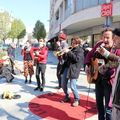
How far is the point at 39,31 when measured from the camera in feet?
278

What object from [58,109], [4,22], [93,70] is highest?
[4,22]

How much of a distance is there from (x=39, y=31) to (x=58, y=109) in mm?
77787

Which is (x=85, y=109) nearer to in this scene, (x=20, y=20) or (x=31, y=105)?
(x=31, y=105)

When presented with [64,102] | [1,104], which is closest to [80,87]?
[64,102]

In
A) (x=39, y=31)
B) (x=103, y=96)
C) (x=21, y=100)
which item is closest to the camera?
(x=103, y=96)

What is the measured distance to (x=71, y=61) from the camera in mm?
7688

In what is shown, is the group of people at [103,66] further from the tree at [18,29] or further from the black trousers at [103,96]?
the tree at [18,29]

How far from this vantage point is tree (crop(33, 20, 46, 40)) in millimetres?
84287

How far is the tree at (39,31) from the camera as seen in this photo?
277ft

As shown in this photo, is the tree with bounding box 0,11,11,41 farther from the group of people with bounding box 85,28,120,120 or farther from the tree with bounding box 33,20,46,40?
the group of people with bounding box 85,28,120,120

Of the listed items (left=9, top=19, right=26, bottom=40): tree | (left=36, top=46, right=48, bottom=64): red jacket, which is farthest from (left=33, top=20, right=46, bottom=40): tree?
(left=36, top=46, right=48, bottom=64): red jacket

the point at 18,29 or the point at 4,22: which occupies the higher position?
the point at 18,29

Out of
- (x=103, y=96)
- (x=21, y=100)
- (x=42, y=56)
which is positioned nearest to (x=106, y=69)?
(x=103, y=96)

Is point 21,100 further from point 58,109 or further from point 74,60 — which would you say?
point 74,60
